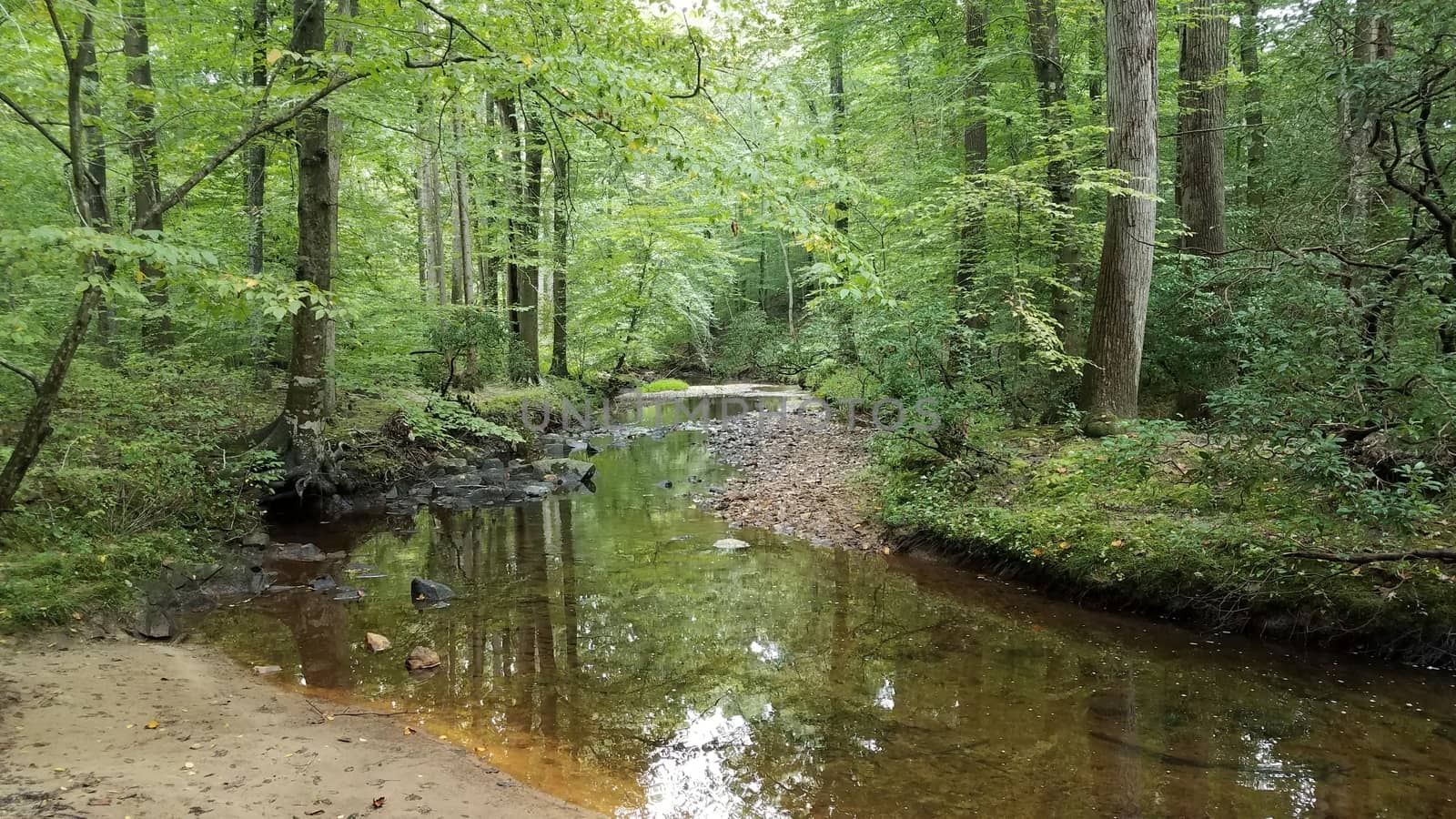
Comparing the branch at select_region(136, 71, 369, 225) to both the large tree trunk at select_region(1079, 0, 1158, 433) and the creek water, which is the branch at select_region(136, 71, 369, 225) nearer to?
the creek water

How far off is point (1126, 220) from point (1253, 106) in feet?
17.3

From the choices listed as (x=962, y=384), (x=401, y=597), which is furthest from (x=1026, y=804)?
(x=962, y=384)

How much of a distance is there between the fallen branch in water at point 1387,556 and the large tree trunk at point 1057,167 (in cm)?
523

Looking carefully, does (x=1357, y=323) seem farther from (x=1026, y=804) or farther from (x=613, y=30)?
(x=613, y=30)

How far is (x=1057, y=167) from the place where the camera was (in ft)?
34.6

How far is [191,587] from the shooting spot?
6176 mm

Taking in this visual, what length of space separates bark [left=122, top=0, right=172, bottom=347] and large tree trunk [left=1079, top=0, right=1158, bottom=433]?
8926mm

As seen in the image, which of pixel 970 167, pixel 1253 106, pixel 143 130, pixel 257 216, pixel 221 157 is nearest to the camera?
pixel 221 157

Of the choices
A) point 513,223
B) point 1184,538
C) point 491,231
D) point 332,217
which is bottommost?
point 1184,538

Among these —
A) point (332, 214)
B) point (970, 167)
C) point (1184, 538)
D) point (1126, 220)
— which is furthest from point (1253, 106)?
point (332, 214)

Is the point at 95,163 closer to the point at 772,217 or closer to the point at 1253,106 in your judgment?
the point at 772,217

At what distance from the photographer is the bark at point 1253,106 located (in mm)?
10945

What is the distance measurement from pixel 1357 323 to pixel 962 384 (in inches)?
157

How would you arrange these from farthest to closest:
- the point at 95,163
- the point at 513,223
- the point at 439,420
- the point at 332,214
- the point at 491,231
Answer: the point at 513,223, the point at 491,231, the point at 439,420, the point at 332,214, the point at 95,163
